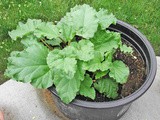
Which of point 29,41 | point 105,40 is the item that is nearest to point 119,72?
point 105,40

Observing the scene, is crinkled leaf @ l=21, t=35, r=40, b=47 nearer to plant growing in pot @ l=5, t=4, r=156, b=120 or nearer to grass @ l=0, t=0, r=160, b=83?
plant growing in pot @ l=5, t=4, r=156, b=120

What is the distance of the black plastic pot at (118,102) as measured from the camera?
1.94 m

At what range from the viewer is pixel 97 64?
1.93 meters

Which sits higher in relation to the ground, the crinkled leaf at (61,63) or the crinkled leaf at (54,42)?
the crinkled leaf at (54,42)

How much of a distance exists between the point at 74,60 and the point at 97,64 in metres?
0.17

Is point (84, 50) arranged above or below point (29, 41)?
above

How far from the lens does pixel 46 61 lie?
78.6 inches

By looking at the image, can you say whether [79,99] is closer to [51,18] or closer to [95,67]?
[95,67]

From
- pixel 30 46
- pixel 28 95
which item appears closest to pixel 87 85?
pixel 30 46

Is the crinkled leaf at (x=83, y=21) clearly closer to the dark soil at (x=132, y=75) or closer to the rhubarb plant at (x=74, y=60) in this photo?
the rhubarb plant at (x=74, y=60)

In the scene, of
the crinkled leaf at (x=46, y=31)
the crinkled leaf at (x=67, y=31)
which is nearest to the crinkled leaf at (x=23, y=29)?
the crinkled leaf at (x=46, y=31)

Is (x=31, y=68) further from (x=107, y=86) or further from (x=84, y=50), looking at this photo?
(x=107, y=86)

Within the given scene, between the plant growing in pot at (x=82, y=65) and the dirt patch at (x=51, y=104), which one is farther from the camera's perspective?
the dirt patch at (x=51, y=104)

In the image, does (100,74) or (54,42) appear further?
(54,42)
